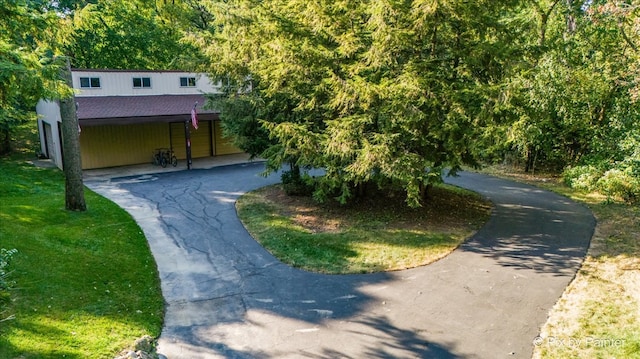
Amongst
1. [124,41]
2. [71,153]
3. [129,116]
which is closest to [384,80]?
[71,153]

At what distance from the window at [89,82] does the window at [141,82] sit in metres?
1.47

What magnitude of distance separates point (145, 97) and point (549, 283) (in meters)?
17.2

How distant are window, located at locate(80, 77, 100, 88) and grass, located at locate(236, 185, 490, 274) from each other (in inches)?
358

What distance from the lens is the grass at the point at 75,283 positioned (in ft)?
17.7

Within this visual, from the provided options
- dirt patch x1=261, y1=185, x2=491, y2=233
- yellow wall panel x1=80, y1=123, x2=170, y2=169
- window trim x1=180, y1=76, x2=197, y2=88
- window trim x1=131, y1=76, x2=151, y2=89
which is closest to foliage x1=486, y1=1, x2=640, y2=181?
dirt patch x1=261, y1=185, x2=491, y2=233

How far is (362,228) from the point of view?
1063 cm

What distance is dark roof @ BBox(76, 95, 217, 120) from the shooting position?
1656cm

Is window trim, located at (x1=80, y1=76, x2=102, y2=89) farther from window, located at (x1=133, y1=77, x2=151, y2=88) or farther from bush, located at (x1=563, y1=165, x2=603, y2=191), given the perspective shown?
bush, located at (x1=563, y1=165, x2=603, y2=191)

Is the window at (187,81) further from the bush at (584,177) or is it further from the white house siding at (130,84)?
the bush at (584,177)

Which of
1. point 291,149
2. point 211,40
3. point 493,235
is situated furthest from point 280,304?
point 211,40

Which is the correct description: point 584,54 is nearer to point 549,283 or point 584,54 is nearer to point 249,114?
point 549,283

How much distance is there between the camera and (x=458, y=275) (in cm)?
807

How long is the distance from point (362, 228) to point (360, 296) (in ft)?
11.3

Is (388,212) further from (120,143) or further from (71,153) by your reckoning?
(120,143)
